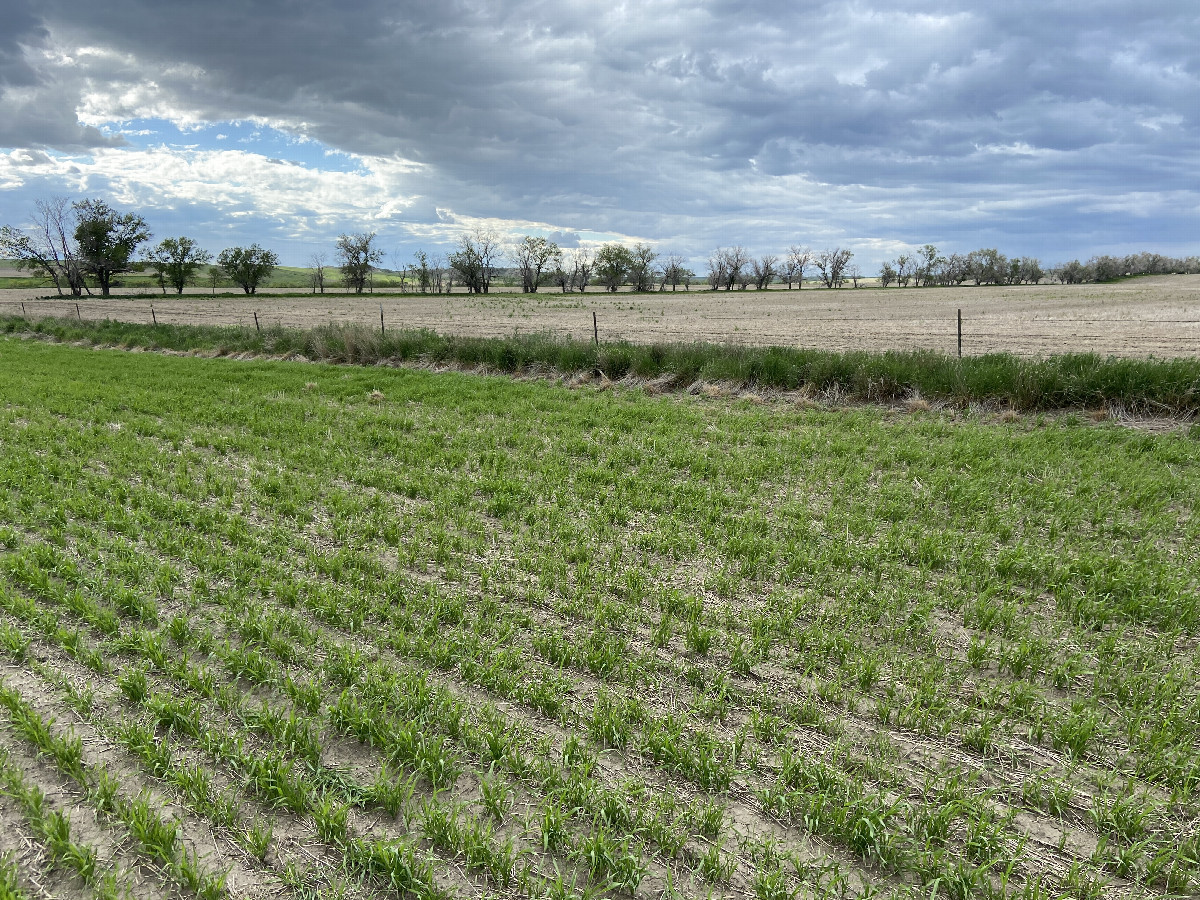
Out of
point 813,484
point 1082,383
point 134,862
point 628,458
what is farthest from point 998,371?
point 134,862

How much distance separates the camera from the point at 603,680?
407cm

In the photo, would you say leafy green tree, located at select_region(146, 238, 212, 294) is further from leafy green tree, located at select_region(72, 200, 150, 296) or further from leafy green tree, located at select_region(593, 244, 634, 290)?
leafy green tree, located at select_region(593, 244, 634, 290)

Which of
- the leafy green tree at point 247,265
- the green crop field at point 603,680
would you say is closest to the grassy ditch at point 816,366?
the green crop field at point 603,680

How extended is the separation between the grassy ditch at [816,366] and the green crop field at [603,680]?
3.14m

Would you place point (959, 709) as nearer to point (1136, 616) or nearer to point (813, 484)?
point (1136, 616)

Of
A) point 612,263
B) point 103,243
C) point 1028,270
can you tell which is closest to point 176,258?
point 103,243

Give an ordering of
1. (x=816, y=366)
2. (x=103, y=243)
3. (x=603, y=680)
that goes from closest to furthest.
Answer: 1. (x=603, y=680)
2. (x=816, y=366)
3. (x=103, y=243)

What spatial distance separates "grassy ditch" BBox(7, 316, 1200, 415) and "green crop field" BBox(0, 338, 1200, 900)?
10.3 feet

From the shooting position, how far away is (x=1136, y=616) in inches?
187

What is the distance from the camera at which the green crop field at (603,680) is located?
9.12 feet

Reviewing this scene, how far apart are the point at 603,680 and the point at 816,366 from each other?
426 inches

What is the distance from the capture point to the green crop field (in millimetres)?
2781

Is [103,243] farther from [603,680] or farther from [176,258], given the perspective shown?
[603,680]

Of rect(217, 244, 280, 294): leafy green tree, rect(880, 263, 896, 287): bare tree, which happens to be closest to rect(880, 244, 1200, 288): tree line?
rect(880, 263, 896, 287): bare tree
